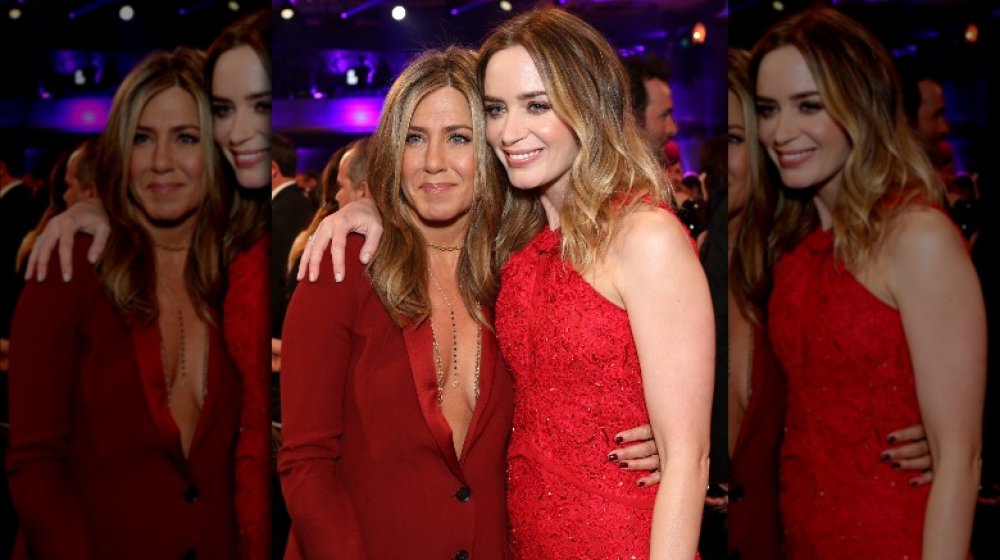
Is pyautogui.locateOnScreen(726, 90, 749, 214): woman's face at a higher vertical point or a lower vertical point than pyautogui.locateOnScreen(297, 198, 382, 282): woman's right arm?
higher

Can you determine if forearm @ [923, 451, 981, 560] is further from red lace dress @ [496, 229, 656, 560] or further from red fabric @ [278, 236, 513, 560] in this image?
red fabric @ [278, 236, 513, 560]

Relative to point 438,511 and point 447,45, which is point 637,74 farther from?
point 438,511

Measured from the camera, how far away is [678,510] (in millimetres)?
2041

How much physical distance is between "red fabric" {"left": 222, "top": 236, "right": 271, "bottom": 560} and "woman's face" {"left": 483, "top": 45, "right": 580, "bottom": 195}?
3.28ft

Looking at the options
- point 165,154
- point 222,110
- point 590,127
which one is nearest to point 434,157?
point 590,127

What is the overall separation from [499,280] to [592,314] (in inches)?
15.0

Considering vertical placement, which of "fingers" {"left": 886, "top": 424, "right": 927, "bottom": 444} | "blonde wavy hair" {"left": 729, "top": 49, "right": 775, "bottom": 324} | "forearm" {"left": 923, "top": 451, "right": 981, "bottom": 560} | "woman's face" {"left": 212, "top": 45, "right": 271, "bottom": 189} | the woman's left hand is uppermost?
"woman's face" {"left": 212, "top": 45, "right": 271, "bottom": 189}

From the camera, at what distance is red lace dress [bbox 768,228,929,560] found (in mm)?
2621

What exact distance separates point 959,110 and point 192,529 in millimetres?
2701

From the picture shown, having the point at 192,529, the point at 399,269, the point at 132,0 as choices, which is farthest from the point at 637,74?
the point at 192,529

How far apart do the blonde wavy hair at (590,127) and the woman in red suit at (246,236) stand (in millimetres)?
892

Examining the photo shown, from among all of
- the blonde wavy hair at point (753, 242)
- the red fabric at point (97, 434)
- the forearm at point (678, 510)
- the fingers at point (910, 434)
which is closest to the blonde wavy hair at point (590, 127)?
the forearm at point (678, 510)

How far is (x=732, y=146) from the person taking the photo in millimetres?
2889

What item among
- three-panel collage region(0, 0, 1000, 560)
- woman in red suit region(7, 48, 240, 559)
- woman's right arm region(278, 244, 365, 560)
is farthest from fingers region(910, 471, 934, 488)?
woman in red suit region(7, 48, 240, 559)
